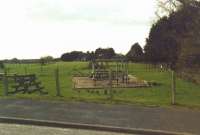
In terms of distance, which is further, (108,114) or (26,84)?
(26,84)

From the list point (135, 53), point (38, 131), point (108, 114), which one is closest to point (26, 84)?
point (108, 114)

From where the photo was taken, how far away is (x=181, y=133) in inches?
508

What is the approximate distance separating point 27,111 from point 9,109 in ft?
2.44

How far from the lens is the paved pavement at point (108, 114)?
14.2 metres

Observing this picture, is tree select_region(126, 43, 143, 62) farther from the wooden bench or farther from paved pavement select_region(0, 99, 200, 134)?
paved pavement select_region(0, 99, 200, 134)

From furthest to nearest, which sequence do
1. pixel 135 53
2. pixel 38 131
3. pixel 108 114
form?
1. pixel 135 53
2. pixel 108 114
3. pixel 38 131

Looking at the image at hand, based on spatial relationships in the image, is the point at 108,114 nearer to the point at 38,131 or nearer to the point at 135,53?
the point at 38,131

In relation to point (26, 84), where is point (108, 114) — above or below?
below

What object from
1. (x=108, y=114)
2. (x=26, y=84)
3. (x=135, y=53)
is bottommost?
(x=108, y=114)

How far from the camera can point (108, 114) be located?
52.4 ft

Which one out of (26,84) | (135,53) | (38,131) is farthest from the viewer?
(135,53)

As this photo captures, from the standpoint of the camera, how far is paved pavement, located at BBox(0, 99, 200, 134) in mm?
14227

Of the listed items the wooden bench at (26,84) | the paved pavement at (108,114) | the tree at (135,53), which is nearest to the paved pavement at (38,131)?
the paved pavement at (108,114)

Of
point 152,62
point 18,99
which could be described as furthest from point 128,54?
point 18,99
